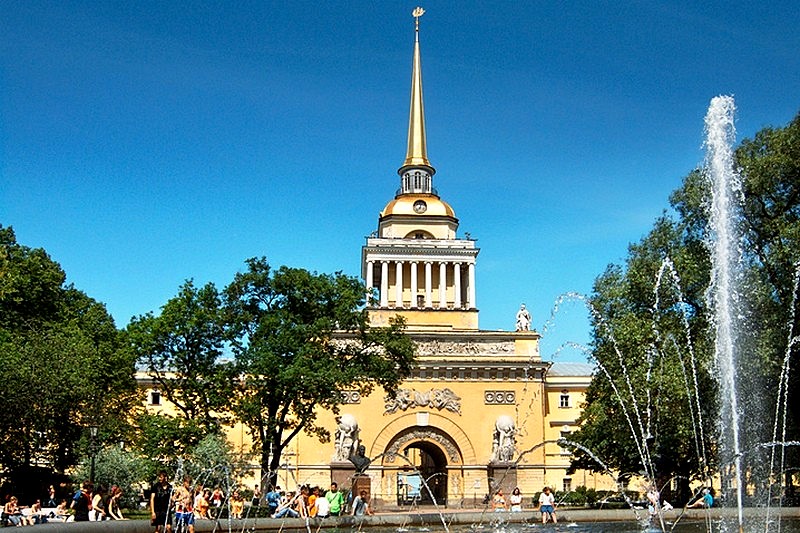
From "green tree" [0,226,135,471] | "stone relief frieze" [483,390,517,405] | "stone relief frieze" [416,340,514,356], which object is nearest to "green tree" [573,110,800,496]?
"stone relief frieze" [483,390,517,405]

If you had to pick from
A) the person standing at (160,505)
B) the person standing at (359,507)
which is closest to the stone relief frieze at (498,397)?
the person standing at (359,507)

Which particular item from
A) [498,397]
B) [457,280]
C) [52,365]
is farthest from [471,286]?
[52,365]

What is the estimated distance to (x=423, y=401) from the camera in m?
49.6

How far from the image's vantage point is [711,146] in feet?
75.5

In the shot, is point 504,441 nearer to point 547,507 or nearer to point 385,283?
point 385,283

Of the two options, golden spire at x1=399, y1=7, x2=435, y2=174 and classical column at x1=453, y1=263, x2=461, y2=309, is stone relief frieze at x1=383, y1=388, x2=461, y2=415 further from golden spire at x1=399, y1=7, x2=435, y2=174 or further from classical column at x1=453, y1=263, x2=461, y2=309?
golden spire at x1=399, y1=7, x2=435, y2=174

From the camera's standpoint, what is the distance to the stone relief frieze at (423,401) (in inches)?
1949

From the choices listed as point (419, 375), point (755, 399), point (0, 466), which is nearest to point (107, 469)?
point (0, 466)

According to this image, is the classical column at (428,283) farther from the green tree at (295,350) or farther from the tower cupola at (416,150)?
the green tree at (295,350)

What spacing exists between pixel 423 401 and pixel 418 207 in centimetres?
1891

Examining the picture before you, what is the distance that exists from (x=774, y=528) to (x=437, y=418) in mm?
31130

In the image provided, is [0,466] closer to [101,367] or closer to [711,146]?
[101,367]

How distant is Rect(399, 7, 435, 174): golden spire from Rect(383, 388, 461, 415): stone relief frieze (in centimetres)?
2273

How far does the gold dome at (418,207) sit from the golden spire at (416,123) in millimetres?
3247
